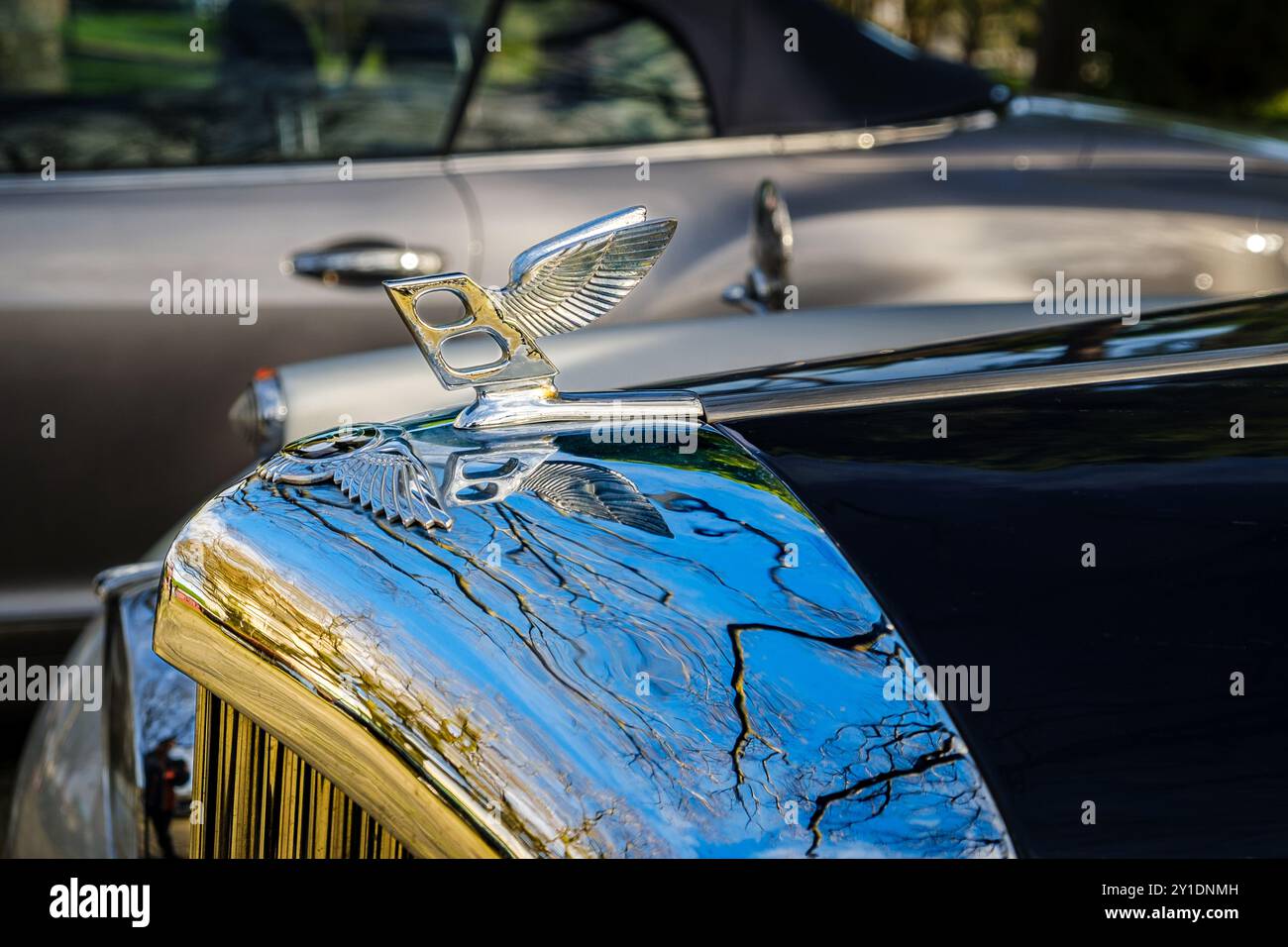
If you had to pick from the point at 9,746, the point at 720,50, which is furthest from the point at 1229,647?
the point at 9,746

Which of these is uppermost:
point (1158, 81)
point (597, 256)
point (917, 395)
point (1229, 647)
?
point (1158, 81)

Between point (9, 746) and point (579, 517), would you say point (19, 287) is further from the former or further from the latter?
point (579, 517)

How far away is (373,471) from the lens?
3.99 ft

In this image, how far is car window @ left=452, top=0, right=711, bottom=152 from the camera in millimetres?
3359

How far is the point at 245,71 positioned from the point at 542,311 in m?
2.42

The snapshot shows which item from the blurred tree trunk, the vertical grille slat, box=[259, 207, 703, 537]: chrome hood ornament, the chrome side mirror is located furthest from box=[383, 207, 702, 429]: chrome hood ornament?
the blurred tree trunk

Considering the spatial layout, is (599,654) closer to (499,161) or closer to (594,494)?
(594,494)

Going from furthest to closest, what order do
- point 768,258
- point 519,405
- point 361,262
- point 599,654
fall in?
point 361,262 → point 768,258 → point 519,405 → point 599,654

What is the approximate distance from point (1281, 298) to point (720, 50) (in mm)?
1991

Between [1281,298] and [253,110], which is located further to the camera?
[253,110]

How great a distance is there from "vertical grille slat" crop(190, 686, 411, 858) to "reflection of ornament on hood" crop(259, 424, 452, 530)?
8.7 inches

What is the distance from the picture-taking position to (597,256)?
130 centimetres

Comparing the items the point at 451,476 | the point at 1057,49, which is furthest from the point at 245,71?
the point at 1057,49
